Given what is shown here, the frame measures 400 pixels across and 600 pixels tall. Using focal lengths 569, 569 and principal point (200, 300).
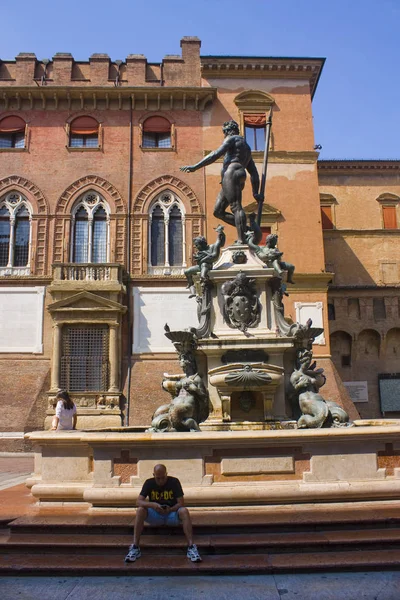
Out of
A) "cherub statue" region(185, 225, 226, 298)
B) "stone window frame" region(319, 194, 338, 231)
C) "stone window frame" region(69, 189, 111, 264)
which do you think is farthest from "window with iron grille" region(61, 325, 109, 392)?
"stone window frame" region(319, 194, 338, 231)

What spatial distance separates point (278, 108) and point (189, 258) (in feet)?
32.0

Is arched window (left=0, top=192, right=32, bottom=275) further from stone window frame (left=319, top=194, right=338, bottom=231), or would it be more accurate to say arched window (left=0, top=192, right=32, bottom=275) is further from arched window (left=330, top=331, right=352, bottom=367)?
stone window frame (left=319, top=194, right=338, bottom=231)

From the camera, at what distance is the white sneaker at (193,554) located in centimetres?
548

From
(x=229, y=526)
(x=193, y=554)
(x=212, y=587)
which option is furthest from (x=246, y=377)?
(x=212, y=587)

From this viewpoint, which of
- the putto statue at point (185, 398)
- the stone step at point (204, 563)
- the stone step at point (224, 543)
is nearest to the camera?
the stone step at point (204, 563)

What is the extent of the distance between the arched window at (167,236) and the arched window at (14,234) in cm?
615

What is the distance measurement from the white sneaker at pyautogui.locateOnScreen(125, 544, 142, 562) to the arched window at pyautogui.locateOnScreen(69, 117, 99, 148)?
1046 inches

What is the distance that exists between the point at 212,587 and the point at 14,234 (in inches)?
1012

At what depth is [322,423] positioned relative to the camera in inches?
329

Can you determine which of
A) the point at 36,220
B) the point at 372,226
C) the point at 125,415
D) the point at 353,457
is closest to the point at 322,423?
the point at 353,457

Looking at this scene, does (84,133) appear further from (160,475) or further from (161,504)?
(161,504)

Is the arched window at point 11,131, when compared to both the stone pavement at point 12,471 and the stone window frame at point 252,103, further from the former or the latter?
the stone pavement at point 12,471

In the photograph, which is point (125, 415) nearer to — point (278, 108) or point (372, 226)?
point (278, 108)

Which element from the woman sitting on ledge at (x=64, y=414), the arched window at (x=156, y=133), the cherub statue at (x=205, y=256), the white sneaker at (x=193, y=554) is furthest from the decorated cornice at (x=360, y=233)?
the white sneaker at (x=193, y=554)
